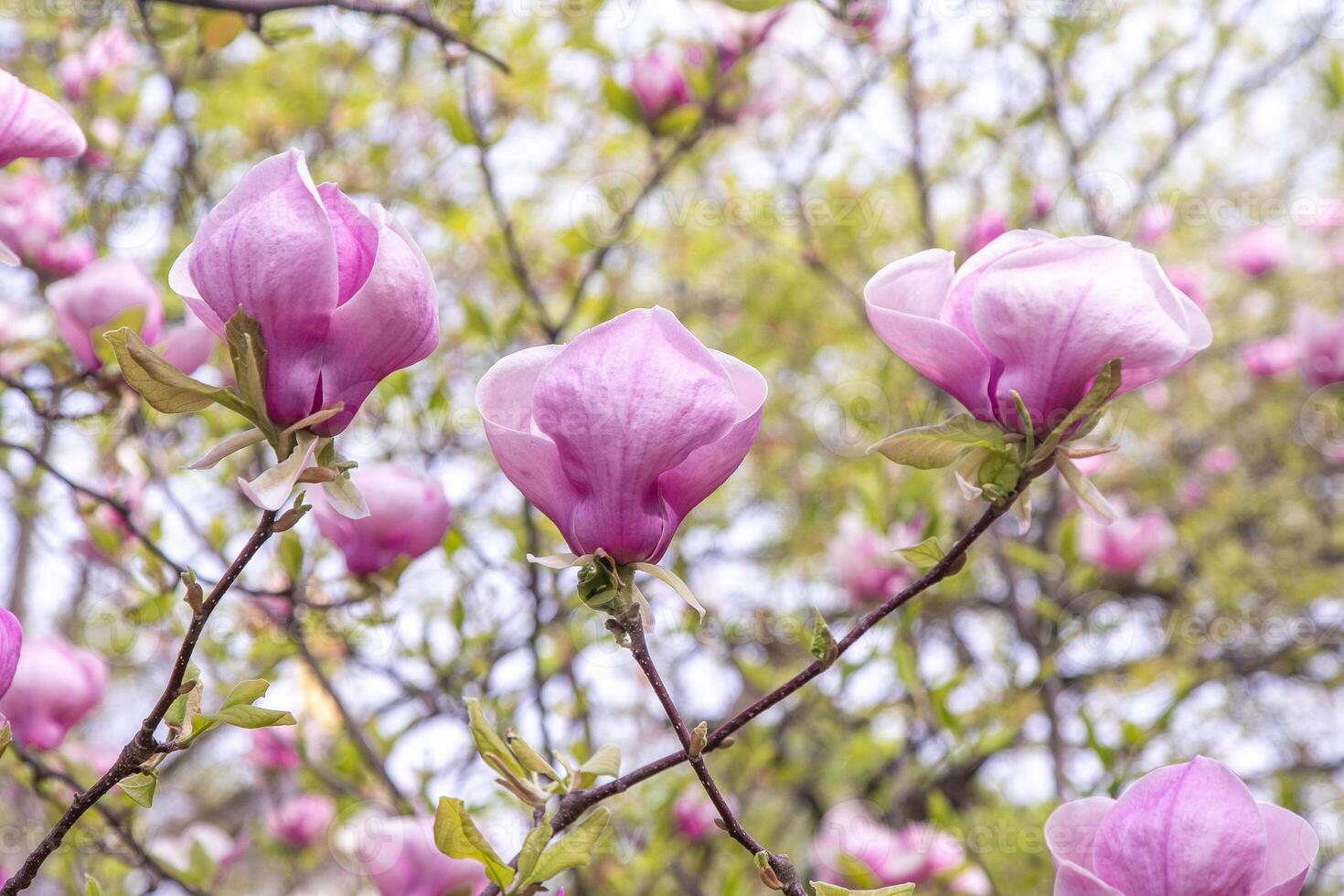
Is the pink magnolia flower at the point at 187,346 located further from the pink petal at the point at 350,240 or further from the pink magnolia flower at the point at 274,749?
the pink magnolia flower at the point at 274,749

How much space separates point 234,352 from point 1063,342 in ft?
1.34

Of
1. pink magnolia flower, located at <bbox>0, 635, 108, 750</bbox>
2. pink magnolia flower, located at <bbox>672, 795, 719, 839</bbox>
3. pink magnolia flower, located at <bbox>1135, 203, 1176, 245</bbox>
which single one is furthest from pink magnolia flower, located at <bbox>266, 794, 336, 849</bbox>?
pink magnolia flower, located at <bbox>1135, 203, 1176, 245</bbox>

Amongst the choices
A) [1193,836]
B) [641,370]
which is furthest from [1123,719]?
[641,370]

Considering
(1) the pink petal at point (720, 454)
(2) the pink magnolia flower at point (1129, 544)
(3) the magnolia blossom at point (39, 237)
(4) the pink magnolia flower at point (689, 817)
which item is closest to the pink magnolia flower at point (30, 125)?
(1) the pink petal at point (720, 454)

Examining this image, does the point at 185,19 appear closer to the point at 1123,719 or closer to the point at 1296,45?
the point at 1123,719

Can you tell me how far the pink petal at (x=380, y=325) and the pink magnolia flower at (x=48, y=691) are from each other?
68 centimetres

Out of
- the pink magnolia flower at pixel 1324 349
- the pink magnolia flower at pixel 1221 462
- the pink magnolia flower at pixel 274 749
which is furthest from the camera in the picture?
the pink magnolia flower at pixel 1221 462

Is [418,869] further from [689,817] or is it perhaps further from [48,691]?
[689,817]

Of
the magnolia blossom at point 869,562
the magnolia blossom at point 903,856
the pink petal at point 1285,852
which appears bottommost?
the magnolia blossom at point 903,856

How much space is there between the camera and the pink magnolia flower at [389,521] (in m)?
1.07

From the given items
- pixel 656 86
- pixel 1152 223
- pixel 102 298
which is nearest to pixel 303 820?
pixel 102 298

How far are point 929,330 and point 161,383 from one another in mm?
387

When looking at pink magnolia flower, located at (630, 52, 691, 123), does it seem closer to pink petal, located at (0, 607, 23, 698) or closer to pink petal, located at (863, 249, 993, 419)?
pink petal, located at (863, 249, 993, 419)

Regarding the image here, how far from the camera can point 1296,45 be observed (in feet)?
7.02
